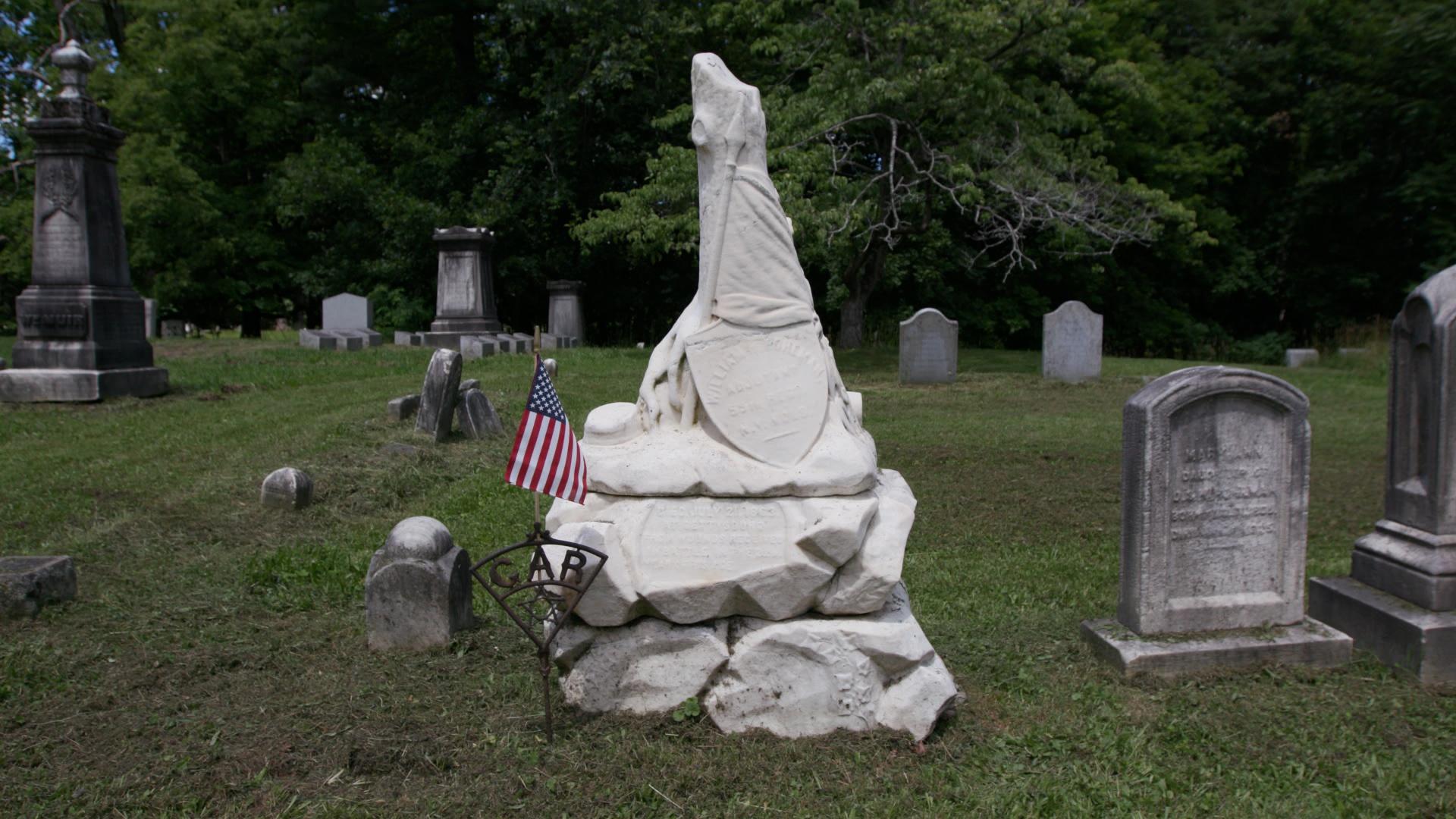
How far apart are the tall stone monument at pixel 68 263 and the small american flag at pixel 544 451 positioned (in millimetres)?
9622

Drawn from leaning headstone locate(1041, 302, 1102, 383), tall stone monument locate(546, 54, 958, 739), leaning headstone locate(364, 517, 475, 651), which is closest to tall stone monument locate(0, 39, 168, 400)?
leaning headstone locate(364, 517, 475, 651)

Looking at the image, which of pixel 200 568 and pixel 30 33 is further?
pixel 30 33

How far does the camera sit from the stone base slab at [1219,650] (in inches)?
164

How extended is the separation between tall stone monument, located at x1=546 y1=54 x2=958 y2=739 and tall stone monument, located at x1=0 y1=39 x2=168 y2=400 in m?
9.41

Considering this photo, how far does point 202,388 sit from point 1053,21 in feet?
44.8

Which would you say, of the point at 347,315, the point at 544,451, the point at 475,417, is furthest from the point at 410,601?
the point at 347,315

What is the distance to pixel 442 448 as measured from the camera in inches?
345

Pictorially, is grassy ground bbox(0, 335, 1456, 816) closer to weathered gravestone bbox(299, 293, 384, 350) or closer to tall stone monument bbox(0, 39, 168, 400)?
tall stone monument bbox(0, 39, 168, 400)

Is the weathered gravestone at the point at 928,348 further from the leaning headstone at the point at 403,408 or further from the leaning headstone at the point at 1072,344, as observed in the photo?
the leaning headstone at the point at 403,408

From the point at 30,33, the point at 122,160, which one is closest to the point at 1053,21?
the point at 122,160

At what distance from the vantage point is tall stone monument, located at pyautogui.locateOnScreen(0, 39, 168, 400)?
10.4m

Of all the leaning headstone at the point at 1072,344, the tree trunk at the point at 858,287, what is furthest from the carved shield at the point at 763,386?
the tree trunk at the point at 858,287

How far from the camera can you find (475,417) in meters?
9.40

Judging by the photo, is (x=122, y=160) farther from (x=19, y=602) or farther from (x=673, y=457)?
(x=673, y=457)
